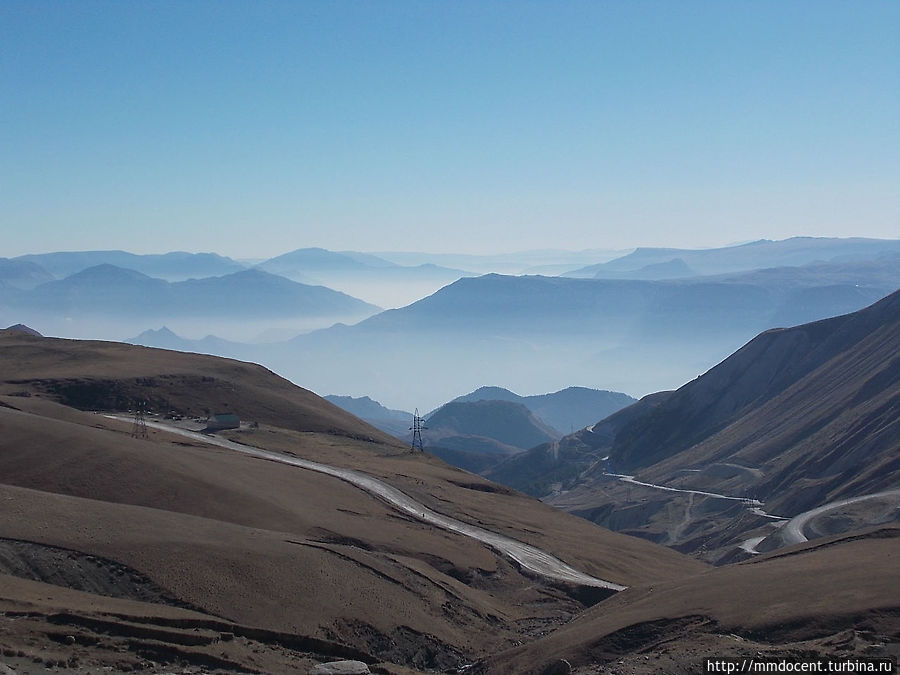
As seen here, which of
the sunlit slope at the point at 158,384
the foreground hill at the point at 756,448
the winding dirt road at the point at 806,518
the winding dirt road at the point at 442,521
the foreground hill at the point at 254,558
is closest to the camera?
the foreground hill at the point at 254,558

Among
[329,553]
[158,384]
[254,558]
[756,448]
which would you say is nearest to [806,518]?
[756,448]

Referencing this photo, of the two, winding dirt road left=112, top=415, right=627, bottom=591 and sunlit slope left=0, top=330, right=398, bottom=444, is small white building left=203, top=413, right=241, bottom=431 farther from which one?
sunlit slope left=0, top=330, right=398, bottom=444

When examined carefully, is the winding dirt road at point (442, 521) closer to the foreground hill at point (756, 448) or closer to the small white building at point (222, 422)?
the small white building at point (222, 422)

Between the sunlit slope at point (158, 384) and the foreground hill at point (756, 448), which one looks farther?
the foreground hill at point (756, 448)

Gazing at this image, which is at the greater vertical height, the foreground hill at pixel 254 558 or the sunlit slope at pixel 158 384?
the sunlit slope at pixel 158 384

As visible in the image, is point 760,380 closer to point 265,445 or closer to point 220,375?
point 220,375

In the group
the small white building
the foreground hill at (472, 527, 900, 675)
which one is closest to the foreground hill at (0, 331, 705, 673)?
the small white building

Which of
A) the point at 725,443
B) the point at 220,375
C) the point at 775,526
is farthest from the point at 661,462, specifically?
the point at 220,375

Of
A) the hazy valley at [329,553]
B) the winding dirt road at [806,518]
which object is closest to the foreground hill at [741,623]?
the hazy valley at [329,553]
